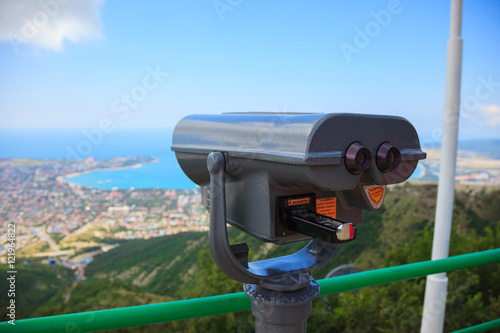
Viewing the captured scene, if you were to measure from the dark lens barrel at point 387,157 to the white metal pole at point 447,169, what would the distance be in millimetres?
2933

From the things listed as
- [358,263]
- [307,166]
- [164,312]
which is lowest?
[358,263]

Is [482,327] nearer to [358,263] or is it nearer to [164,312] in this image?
[164,312]

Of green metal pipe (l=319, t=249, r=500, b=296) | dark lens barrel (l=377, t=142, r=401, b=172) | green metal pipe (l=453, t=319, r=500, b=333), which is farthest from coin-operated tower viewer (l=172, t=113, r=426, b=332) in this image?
green metal pipe (l=453, t=319, r=500, b=333)

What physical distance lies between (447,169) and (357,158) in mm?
3108

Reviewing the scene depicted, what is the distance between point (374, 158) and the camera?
987 mm

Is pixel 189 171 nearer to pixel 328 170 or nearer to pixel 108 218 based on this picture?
pixel 328 170

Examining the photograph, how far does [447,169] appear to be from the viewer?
3609 mm

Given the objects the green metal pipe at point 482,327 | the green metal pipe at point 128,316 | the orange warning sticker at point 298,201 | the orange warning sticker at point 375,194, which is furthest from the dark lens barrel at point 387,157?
the green metal pipe at point 482,327

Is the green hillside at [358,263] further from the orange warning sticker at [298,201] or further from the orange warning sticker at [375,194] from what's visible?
the orange warning sticker at [375,194]

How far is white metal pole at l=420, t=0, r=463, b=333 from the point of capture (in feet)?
11.5

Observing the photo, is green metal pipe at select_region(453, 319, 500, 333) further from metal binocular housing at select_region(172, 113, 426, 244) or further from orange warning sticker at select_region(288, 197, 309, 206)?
orange warning sticker at select_region(288, 197, 309, 206)

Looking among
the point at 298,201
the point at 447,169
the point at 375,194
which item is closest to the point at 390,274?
the point at 375,194

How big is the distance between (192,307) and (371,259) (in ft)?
37.5

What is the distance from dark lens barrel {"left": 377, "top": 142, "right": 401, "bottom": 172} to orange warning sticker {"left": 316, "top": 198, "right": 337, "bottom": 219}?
0.68 ft
